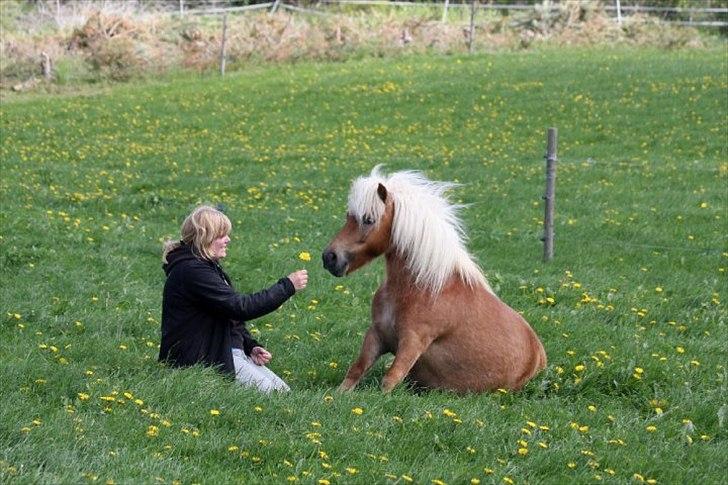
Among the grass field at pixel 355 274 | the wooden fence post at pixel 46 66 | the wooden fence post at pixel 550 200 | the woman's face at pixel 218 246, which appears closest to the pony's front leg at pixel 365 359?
the grass field at pixel 355 274

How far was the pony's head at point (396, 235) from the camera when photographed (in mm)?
6898

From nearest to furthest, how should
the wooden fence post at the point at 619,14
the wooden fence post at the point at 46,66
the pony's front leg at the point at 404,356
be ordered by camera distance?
the pony's front leg at the point at 404,356
the wooden fence post at the point at 46,66
the wooden fence post at the point at 619,14

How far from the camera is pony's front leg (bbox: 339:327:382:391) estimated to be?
6.91 meters

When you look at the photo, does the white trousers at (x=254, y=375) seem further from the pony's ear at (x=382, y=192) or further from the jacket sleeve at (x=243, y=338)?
the pony's ear at (x=382, y=192)

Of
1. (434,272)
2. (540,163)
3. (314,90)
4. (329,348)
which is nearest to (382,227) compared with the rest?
(434,272)

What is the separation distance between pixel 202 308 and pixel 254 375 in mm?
562

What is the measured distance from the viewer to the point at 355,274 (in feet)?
36.4

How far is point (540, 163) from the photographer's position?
63.4 feet

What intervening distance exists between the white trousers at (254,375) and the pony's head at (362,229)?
0.82 metres

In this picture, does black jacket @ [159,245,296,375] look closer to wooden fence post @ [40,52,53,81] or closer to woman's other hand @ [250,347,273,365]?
woman's other hand @ [250,347,273,365]

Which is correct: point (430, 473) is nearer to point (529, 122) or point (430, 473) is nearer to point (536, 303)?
point (536, 303)

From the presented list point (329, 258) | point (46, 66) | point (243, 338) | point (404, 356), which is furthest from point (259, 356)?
point (46, 66)

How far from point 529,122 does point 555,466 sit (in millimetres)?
18402

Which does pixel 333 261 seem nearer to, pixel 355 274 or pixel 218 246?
pixel 218 246
